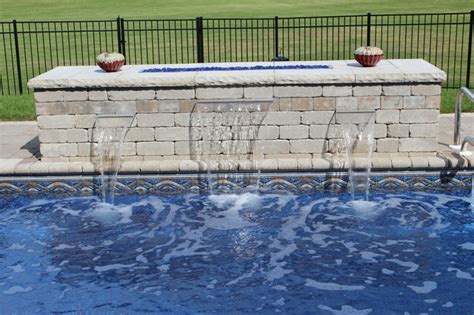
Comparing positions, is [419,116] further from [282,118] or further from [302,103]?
[282,118]

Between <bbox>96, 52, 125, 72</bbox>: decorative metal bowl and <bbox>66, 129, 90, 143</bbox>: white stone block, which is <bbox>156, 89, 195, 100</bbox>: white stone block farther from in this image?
<bbox>66, 129, 90, 143</bbox>: white stone block

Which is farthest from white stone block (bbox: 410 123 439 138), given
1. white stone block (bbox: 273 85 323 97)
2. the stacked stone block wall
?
white stone block (bbox: 273 85 323 97)

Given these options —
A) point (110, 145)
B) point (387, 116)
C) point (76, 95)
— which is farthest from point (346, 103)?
point (76, 95)

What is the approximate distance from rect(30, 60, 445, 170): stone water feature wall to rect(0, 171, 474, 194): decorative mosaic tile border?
1.42ft

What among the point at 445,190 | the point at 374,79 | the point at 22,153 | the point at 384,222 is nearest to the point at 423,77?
the point at 374,79

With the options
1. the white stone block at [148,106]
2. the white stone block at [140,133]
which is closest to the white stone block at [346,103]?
the white stone block at [148,106]

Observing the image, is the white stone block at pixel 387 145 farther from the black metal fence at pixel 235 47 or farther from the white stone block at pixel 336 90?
the black metal fence at pixel 235 47

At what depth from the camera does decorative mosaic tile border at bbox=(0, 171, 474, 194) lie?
10.2 m

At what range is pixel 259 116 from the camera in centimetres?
1038

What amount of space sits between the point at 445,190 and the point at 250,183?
8.98 feet

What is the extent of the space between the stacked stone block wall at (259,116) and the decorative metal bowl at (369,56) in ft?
2.35

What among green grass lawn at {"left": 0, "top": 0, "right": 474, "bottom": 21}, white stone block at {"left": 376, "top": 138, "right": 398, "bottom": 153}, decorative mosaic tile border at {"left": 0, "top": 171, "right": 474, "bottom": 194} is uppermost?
green grass lawn at {"left": 0, "top": 0, "right": 474, "bottom": 21}

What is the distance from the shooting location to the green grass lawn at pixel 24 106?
1342 cm

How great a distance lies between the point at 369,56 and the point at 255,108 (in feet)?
6.34
